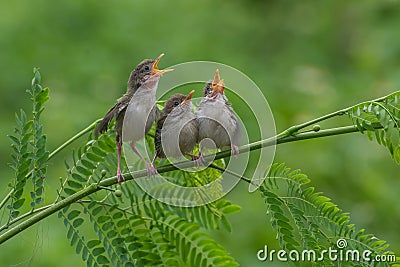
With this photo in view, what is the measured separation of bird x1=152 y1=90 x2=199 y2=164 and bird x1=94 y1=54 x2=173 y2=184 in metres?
0.04

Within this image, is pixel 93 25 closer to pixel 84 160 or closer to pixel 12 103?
pixel 12 103

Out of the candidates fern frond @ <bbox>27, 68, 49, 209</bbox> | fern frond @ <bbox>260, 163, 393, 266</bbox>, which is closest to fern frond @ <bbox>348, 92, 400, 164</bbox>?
fern frond @ <bbox>260, 163, 393, 266</bbox>

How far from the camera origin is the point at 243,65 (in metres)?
6.20

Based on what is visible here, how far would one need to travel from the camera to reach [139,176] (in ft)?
6.11

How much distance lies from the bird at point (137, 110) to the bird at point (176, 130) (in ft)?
0.12

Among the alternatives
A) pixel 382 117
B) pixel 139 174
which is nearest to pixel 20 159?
pixel 139 174

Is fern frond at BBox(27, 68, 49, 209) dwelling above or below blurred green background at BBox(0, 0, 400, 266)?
below

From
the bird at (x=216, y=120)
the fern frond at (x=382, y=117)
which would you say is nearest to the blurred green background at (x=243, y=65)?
the bird at (x=216, y=120)

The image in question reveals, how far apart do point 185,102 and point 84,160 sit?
12.5 inches

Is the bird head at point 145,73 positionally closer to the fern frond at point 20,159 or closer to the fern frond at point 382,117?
the fern frond at point 20,159

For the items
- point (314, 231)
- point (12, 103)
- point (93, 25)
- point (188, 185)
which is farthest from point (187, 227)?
point (93, 25)

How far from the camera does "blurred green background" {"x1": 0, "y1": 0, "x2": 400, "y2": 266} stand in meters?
4.12

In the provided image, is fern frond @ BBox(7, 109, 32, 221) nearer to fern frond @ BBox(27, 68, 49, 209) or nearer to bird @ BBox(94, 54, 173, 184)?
fern frond @ BBox(27, 68, 49, 209)

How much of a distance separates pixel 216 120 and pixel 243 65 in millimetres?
4375
